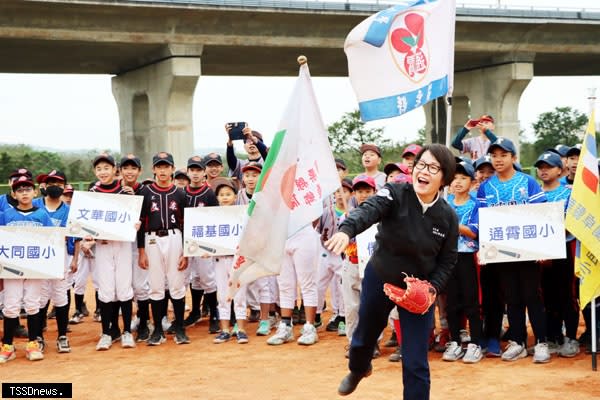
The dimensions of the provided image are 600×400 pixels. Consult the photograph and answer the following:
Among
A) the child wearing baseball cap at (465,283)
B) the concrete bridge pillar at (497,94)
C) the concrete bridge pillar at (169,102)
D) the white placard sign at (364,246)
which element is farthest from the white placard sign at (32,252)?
the concrete bridge pillar at (497,94)

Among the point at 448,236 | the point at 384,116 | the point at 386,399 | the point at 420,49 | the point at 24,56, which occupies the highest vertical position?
the point at 24,56

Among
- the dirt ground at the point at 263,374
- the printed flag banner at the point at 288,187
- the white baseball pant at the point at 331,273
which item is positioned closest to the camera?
the printed flag banner at the point at 288,187

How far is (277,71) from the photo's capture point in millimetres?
27625

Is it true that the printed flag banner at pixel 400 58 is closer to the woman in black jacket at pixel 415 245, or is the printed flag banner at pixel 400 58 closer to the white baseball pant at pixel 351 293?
the white baseball pant at pixel 351 293

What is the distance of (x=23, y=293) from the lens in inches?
321

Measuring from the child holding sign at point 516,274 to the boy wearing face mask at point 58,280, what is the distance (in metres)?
4.52

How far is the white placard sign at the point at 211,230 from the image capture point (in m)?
8.55

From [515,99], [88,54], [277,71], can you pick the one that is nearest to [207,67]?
[277,71]

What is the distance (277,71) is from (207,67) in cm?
263

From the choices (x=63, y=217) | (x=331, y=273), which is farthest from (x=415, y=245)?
(x=63, y=217)

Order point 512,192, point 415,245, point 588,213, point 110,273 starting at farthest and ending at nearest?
point 110,273 < point 512,192 < point 588,213 < point 415,245

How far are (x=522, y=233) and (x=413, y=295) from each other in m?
2.62

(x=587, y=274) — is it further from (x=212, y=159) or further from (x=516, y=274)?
(x=212, y=159)

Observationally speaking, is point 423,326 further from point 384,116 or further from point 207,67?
point 207,67
